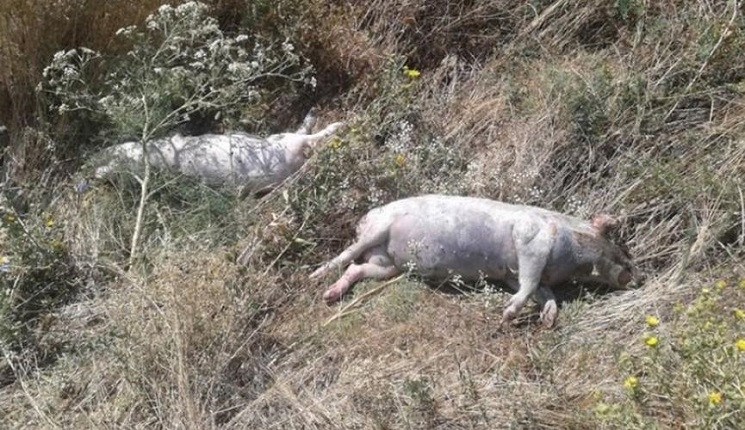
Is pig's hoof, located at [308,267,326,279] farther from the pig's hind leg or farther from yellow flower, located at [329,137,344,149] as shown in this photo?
yellow flower, located at [329,137,344,149]

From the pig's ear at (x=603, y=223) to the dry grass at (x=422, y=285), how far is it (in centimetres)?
20

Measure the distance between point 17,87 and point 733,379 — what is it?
12.6 feet

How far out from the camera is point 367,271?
425cm

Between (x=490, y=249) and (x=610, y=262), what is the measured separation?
57 centimetres

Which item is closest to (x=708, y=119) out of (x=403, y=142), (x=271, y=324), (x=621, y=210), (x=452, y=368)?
(x=621, y=210)

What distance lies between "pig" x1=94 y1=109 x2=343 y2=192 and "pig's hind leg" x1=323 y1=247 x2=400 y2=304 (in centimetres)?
73

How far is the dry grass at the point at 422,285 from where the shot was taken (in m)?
3.43

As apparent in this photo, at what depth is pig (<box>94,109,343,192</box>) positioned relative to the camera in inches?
180

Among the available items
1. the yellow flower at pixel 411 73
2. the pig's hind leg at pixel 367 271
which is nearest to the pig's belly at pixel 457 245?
the pig's hind leg at pixel 367 271

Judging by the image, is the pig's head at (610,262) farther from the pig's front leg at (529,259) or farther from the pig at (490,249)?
the pig's front leg at (529,259)

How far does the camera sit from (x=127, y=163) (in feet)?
14.8

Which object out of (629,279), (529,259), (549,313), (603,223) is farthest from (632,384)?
(603,223)

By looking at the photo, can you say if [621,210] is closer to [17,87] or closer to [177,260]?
[177,260]

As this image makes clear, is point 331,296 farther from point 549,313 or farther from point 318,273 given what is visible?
point 549,313
